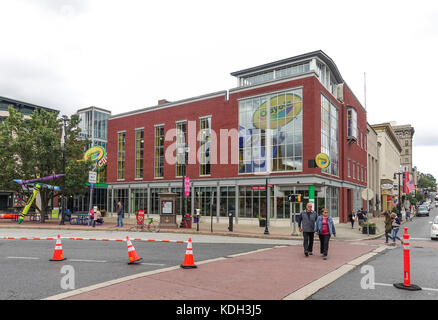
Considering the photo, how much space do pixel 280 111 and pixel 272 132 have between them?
2025 mm

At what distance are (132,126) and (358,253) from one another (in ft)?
113

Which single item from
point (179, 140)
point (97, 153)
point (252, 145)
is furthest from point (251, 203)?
point (97, 153)

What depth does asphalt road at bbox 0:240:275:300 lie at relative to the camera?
7281 mm

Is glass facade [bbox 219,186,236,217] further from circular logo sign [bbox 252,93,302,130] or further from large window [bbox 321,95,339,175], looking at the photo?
large window [bbox 321,95,339,175]

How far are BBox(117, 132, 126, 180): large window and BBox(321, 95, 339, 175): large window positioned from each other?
2455 cm

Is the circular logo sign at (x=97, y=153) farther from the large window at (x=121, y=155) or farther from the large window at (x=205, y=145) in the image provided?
the large window at (x=205, y=145)

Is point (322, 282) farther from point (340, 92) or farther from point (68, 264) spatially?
point (340, 92)

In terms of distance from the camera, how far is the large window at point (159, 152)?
39969 mm

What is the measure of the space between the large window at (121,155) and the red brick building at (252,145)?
4.9 inches

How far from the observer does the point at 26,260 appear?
36.0 ft

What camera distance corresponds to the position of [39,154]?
2925 centimetres

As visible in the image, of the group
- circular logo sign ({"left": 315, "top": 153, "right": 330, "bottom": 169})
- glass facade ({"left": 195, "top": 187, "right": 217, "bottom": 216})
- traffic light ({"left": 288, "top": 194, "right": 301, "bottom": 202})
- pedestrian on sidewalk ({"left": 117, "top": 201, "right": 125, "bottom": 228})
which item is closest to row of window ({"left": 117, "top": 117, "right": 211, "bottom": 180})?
glass facade ({"left": 195, "top": 187, "right": 217, "bottom": 216})

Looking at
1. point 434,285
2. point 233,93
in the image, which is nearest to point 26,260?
point 434,285
